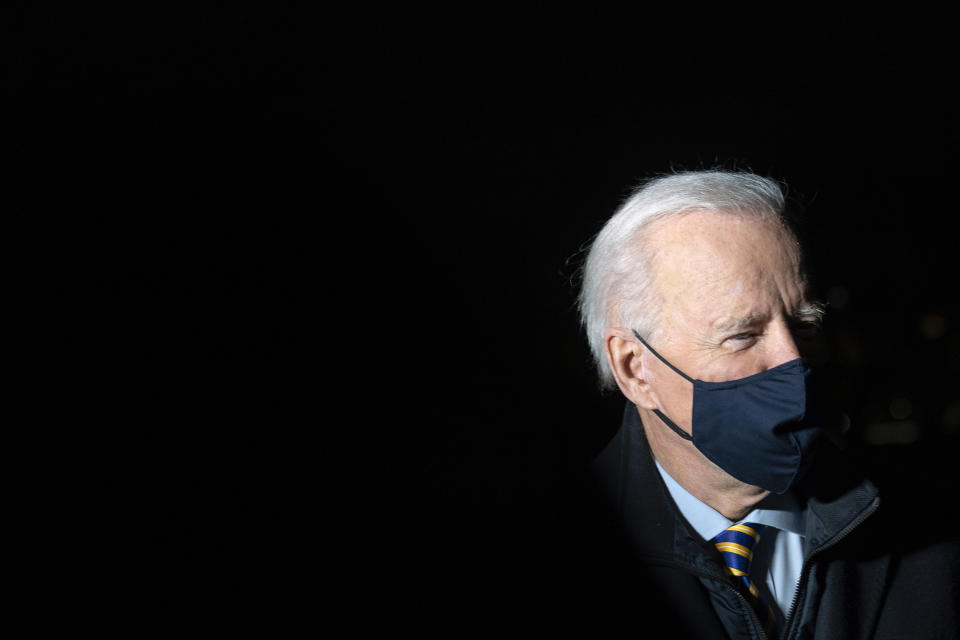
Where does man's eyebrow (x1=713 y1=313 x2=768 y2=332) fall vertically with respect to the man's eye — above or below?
above

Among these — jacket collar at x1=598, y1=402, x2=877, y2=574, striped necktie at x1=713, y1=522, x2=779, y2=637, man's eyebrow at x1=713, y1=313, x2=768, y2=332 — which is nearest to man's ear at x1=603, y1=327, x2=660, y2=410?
jacket collar at x1=598, y1=402, x2=877, y2=574

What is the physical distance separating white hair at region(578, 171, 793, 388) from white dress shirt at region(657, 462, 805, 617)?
48cm

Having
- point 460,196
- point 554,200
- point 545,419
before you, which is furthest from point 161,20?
point 545,419

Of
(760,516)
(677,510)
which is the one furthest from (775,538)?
(677,510)

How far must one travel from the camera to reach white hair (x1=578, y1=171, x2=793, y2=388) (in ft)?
5.87

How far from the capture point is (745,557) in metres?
1.73

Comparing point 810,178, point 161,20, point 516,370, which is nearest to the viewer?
Result: point 161,20

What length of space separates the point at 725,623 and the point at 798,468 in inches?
15.0

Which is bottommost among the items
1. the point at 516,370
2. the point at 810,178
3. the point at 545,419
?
the point at 545,419

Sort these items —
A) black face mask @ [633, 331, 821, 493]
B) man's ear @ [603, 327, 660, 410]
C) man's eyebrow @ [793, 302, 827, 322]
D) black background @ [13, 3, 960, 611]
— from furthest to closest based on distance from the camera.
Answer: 1. black background @ [13, 3, 960, 611]
2. man's ear @ [603, 327, 660, 410]
3. man's eyebrow @ [793, 302, 827, 322]
4. black face mask @ [633, 331, 821, 493]

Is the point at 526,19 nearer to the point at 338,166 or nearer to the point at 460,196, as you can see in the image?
the point at 460,196

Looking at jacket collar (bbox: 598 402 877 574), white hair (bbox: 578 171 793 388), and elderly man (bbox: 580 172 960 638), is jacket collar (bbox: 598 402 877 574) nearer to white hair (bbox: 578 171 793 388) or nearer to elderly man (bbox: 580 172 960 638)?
elderly man (bbox: 580 172 960 638)

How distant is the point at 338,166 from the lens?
8.66 feet

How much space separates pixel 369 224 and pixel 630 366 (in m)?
1.24
